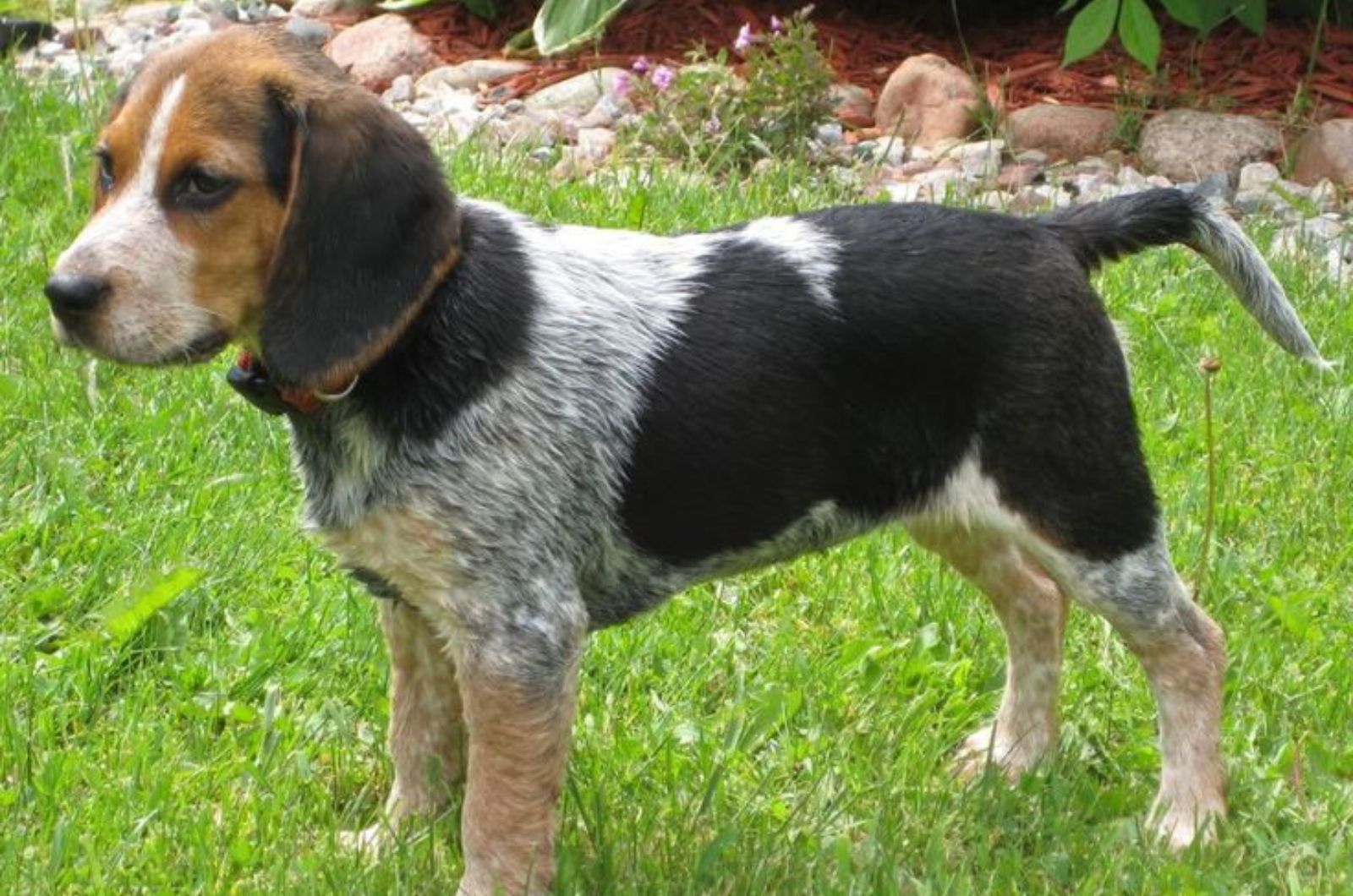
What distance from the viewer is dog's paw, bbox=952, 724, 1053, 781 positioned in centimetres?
480

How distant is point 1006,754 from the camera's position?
483 centimetres

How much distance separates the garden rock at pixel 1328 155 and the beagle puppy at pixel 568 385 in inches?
172

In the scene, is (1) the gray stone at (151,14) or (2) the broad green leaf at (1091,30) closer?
(2) the broad green leaf at (1091,30)

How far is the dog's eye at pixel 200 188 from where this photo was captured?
3.62 metres

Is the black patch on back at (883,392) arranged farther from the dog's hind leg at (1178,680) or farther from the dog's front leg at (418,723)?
the dog's front leg at (418,723)

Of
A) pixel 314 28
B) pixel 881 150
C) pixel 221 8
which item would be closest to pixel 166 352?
pixel 881 150

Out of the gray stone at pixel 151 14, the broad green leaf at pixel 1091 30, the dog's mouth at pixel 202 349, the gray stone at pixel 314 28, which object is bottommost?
the gray stone at pixel 151 14

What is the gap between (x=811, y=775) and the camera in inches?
186

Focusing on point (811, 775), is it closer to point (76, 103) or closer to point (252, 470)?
point (252, 470)

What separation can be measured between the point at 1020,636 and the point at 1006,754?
0.27 metres

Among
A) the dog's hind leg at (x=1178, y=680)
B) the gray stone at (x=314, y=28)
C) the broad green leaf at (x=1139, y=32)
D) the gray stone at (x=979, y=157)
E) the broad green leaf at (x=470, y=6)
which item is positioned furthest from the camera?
the broad green leaf at (x=470, y=6)

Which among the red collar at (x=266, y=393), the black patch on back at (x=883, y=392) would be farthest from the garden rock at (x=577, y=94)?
the red collar at (x=266, y=393)

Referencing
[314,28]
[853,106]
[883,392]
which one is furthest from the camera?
[314,28]

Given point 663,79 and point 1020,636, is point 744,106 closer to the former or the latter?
point 663,79
